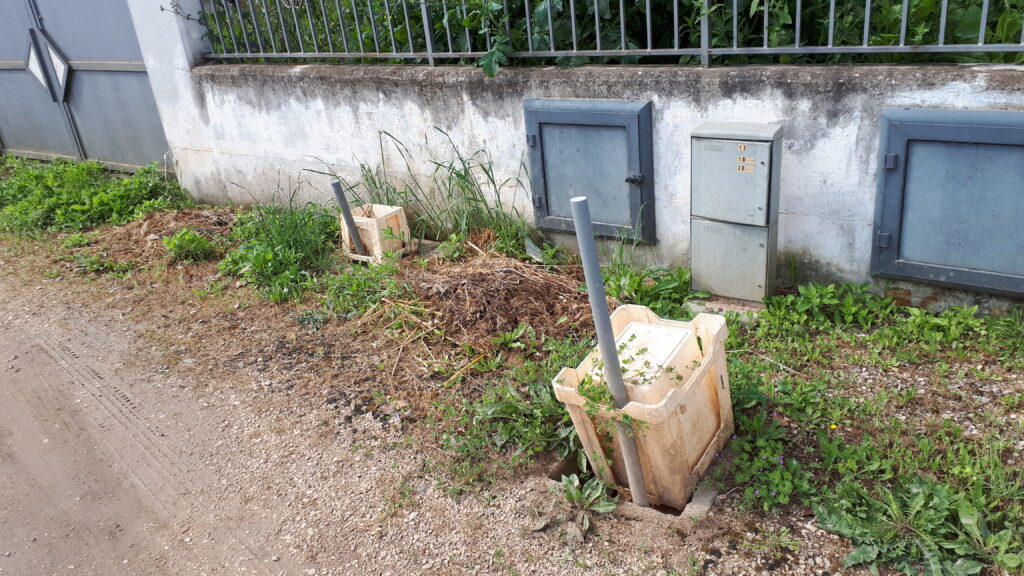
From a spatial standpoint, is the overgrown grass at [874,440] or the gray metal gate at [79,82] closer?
the overgrown grass at [874,440]

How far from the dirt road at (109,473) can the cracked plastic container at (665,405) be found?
1.29 metres

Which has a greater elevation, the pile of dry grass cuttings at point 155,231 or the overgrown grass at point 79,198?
the overgrown grass at point 79,198

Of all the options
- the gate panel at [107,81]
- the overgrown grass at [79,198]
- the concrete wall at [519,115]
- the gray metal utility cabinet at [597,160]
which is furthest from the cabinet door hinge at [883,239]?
the gate panel at [107,81]

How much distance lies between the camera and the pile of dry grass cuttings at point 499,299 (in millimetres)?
4375

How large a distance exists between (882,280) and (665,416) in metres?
2.06

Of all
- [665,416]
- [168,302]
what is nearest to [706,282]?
[665,416]

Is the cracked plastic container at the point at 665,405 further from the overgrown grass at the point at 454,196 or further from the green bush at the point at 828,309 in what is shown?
the overgrown grass at the point at 454,196

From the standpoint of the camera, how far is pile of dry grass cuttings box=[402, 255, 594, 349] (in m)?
4.38

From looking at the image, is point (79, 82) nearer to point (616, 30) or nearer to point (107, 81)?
point (107, 81)

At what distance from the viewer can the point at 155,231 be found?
6.51 meters

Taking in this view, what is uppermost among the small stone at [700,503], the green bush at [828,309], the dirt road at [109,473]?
the green bush at [828,309]

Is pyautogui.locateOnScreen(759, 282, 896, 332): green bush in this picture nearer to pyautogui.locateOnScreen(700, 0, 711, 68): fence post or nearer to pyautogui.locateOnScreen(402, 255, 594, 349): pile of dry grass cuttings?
pyautogui.locateOnScreen(402, 255, 594, 349): pile of dry grass cuttings

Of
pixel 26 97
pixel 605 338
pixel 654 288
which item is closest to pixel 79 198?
pixel 26 97

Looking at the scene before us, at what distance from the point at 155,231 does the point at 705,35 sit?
469cm
